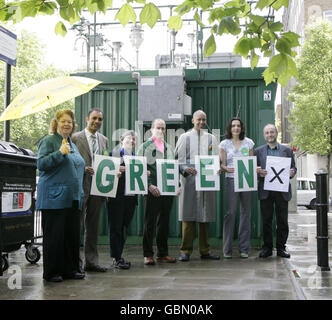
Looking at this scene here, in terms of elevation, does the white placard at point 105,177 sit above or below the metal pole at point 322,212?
above

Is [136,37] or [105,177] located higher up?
[136,37]

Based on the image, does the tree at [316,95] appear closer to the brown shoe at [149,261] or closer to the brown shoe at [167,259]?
the brown shoe at [167,259]

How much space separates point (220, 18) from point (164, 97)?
4074 millimetres

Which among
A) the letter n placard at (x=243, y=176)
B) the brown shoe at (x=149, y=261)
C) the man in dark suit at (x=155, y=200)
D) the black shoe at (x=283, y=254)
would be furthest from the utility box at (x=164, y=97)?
the black shoe at (x=283, y=254)

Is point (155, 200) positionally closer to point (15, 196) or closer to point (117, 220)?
point (117, 220)

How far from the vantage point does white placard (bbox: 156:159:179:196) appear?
21.7 ft

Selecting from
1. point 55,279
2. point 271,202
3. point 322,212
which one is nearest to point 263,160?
point 271,202

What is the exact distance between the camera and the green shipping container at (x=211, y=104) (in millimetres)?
8164

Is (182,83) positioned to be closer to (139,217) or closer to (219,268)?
(139,217)

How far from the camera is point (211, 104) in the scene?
331 inches

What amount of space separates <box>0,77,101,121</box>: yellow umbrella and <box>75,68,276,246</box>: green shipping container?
3204mm

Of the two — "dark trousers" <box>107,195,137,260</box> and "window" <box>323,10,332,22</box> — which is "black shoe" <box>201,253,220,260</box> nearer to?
"dark trousers" <box>107,195,137,260</box>

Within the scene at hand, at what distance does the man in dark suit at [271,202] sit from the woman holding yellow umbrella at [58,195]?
3.14 m
